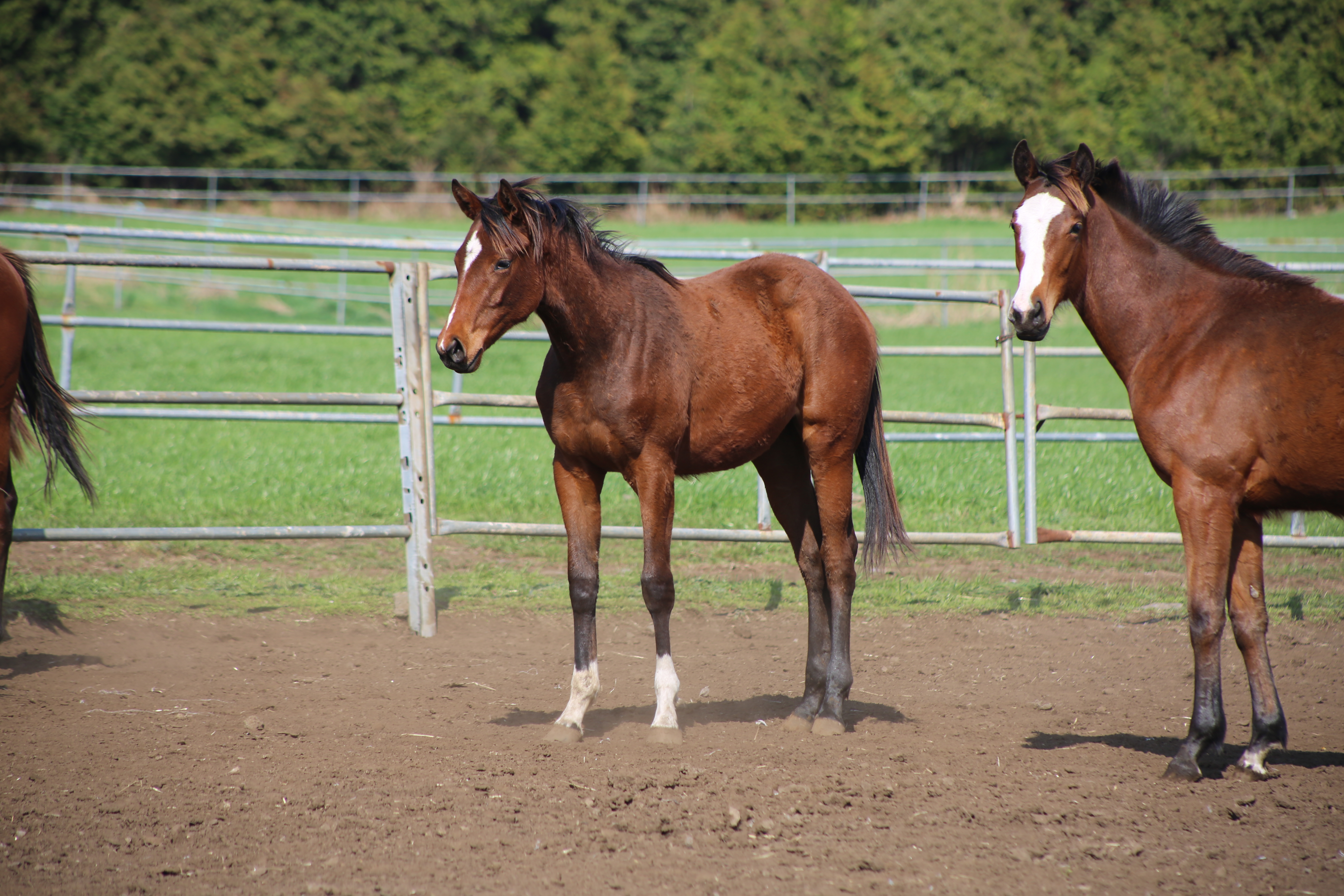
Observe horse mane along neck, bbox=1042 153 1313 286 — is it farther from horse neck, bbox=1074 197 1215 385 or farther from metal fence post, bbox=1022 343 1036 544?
metal fence post, bbox=1022 343 1036 544

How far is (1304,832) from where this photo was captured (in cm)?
291

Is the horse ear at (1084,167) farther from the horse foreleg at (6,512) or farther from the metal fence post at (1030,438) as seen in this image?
the horse foreleg at (6,512)

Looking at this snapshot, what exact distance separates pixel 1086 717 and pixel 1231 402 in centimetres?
143

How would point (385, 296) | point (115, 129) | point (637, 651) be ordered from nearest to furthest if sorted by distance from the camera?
point (637, 651), point (385, 296), point (115, 129)

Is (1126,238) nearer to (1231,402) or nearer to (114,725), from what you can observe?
(1231,402)

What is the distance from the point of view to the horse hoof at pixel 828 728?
3.79m

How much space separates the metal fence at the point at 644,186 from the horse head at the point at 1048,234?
76.3 feet

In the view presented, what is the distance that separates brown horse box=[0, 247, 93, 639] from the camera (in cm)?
441

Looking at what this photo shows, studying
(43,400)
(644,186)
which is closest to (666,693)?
(43,400)

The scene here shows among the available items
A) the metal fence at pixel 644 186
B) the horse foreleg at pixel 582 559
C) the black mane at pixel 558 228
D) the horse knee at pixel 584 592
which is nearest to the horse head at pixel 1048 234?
the black mane at pixel 558 228

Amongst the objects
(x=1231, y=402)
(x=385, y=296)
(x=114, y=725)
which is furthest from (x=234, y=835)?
(x=385, y=296)

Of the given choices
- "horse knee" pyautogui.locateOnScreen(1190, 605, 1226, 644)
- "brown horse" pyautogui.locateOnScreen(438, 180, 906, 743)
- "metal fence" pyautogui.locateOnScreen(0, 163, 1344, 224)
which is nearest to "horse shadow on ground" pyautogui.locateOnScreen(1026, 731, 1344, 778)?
"horse knee" pyautogui.locateOnScreen(1190, 605, 1226, 644)

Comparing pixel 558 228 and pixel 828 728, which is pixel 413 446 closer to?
pixel 558 228

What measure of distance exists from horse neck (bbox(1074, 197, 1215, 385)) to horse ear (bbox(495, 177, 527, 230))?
1.93 meters
